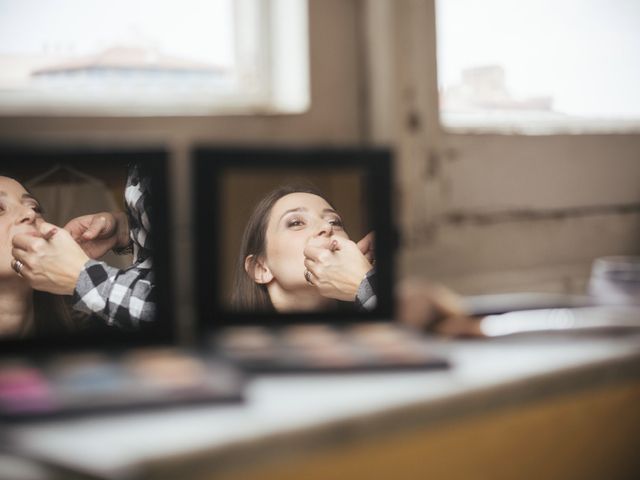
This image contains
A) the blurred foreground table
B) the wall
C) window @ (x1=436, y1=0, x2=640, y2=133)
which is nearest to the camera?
the blurred foreground table

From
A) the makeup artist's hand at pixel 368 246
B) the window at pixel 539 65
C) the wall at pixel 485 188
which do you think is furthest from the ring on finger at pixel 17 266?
the window at pixel 539 65

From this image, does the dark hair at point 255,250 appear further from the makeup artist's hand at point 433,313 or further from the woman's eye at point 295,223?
the makeup artist's hand at point 433,313

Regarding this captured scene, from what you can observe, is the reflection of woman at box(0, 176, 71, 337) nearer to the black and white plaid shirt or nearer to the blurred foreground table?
the black and white plaid shirt

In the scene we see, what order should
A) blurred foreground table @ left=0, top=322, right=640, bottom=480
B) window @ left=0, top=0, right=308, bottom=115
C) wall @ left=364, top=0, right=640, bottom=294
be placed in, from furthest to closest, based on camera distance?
wall @ left=364, top=0, right=640, bottom=294, window @ left=0, top=0, right=308, bottom=115, blurred foreground table @ left=0, top=322, right=640, bottom=480

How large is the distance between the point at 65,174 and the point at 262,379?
27cm

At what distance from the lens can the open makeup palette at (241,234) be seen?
28.9 inches

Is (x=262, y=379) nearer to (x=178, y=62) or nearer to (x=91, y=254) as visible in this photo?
(x=91, y=254)

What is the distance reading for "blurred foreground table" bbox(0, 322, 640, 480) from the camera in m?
0.47

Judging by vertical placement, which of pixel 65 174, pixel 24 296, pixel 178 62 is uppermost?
pixel 178 62

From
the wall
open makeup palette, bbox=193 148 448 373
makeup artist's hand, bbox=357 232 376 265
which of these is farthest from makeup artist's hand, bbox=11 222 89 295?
the wall

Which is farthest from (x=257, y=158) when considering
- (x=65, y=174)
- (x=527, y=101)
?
(x=527, y=101)

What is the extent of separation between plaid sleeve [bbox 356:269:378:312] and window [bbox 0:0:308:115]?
31 cm

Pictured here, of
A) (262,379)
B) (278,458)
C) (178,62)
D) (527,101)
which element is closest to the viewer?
(278,458)

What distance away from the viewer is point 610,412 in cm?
68
